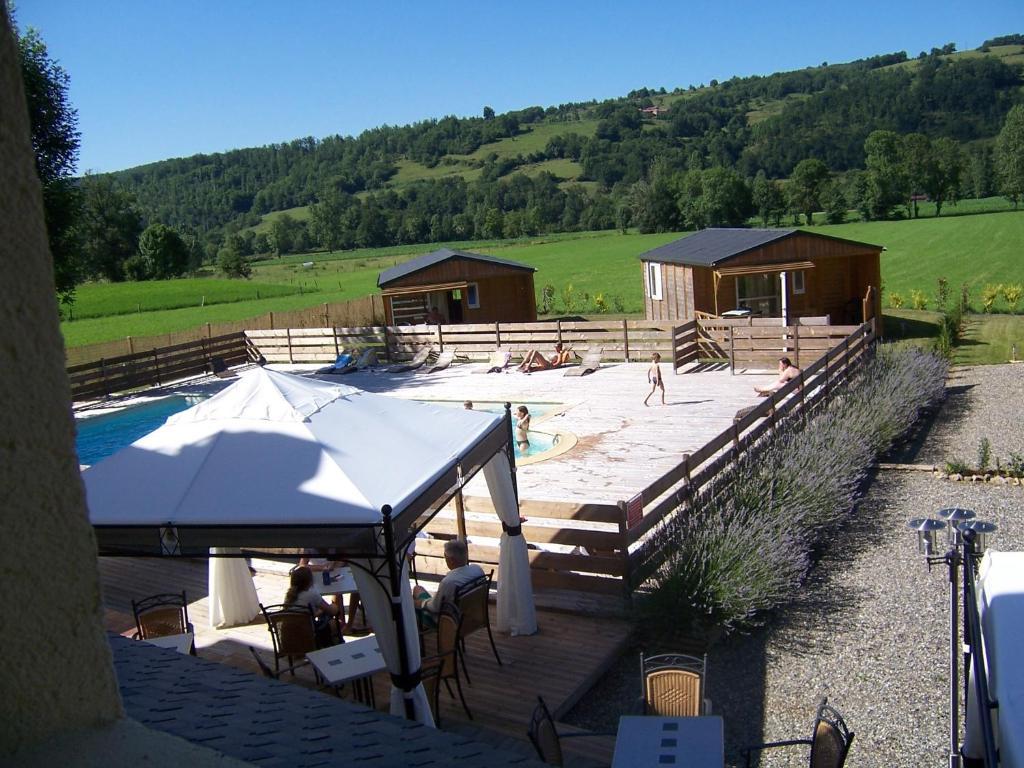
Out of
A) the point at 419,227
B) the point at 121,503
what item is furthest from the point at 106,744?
the point at 419,227

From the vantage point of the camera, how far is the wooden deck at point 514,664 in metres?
6.42

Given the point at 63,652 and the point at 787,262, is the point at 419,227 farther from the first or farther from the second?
the point at 63,652

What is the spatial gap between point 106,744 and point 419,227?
114 metres

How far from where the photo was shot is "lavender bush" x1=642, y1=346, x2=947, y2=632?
25.4ft

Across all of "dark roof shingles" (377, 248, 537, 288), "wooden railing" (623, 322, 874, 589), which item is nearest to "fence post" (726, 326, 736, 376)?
"wooden railing" (623, 322, 874, 589)

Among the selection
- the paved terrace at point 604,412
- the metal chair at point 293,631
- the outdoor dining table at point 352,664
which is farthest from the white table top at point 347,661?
the paved terrace at point 604,412

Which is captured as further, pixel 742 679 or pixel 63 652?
pixel 742 679

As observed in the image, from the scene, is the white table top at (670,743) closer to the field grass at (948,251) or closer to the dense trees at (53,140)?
the dense trees at (53,140)

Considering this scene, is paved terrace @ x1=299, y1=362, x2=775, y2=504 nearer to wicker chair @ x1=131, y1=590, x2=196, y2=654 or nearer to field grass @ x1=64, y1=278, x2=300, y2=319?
wicker chair @ x1=131, y1=590, x2=196, y2=654

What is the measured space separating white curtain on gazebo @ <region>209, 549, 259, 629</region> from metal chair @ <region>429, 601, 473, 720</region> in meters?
2.39

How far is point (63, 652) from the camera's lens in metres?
1.74

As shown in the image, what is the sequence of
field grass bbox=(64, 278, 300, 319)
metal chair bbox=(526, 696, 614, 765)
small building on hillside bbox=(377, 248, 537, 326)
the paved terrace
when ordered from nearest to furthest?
metal chair bbox=(526, 696, 614, 765)
the paved terrace
small building on hillside bbox=(377, 248, 537, 326)
field grass bbox=(64, 278, 300, 319)

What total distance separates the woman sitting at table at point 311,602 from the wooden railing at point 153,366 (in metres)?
17.5

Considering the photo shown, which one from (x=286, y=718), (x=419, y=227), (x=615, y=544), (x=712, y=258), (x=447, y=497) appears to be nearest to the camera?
(x=286, y=718)
